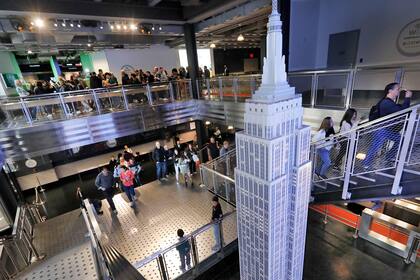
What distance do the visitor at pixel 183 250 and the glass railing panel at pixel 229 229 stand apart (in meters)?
1.08

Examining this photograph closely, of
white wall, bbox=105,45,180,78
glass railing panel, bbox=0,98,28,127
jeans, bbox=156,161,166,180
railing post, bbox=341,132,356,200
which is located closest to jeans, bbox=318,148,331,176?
railing post, bbox=341,132,356,200

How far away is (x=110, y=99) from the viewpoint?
8.21 m

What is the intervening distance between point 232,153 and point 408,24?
7.61 metres

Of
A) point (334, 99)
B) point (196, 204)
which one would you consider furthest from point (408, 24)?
point (196, 204)

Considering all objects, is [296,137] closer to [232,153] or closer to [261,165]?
[261,165]

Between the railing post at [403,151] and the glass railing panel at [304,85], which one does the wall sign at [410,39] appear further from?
the railing post at [403,151]

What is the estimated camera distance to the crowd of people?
3.33 m

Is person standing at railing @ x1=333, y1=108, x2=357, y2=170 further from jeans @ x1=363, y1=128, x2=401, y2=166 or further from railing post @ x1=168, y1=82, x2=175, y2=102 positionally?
railing post @ x1=168, y1=82, x2=175, y2=102

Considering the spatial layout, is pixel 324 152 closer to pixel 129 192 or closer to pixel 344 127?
pixel 344 127

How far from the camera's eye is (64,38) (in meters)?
11.0

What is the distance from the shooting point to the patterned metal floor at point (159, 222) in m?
Result: 5.50

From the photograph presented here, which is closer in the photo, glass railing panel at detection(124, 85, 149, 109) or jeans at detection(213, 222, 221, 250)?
jeans at detection(213, 222, 221, 250)

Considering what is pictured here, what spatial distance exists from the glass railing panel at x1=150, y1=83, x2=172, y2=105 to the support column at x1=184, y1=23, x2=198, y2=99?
1385 mm

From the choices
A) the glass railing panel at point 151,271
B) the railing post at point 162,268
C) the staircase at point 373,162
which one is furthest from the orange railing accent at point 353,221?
the glass railing panel at point 151,271
